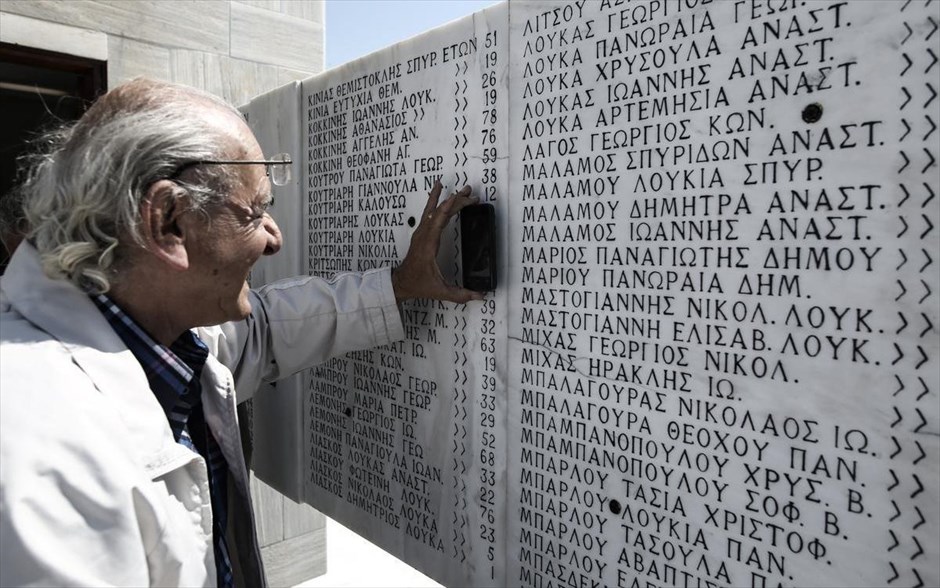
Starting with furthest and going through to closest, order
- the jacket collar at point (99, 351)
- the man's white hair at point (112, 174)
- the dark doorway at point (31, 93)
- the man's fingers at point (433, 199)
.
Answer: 1. the dark doorway at point (31, 93)
2. the man's fingers at point (433, 199)
3. the man's white hair at point (112, 174)
4. the jacket collar at point (99, 351)

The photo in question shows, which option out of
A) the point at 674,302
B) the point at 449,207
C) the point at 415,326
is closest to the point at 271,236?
the point at 449,207

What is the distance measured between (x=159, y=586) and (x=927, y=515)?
1377 millimetres

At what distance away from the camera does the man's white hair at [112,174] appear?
1427 millimetres

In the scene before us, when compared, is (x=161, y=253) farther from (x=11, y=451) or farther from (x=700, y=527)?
(x=700, y=527)

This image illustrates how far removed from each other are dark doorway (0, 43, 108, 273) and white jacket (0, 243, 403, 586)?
1440 millimetres

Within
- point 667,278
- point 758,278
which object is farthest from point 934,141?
point 667,278

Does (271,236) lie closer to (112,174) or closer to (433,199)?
(112,174)

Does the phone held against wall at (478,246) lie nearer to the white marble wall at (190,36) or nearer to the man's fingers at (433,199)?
the man's fingers at (433,199)

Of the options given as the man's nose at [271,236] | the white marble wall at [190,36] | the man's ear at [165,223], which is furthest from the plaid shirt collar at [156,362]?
the white marble wall at [190,36]

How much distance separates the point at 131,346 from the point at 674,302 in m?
1.20

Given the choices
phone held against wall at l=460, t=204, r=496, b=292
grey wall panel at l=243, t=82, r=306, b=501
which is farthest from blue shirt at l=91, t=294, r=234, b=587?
grey wall panel at l=243, t=82, r=306, b=501

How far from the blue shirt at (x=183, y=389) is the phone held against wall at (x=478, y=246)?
0.74m

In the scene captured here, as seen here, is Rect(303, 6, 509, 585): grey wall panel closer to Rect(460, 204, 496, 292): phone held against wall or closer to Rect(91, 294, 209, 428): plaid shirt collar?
Rect(460, 204, 496, 292): phone held against wall

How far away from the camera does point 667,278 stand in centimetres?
152
